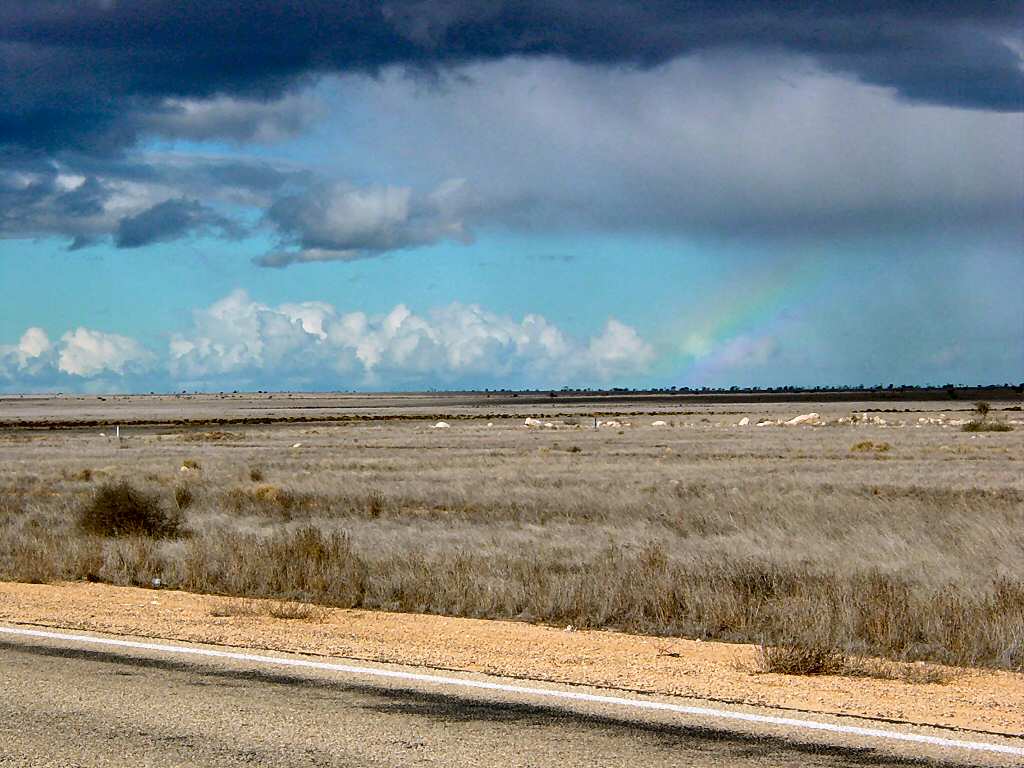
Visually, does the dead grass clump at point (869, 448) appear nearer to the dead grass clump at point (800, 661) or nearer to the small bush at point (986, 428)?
the small bush at point (986, 428)

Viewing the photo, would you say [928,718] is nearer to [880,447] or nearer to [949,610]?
[949,610]

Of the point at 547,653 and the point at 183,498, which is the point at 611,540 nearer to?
the point at 547,653

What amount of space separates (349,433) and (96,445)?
18607mm

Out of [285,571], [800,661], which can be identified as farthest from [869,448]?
[800,661]

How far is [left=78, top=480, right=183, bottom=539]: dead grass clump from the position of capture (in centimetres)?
2181

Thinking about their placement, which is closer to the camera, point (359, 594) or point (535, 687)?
point (535, 687)

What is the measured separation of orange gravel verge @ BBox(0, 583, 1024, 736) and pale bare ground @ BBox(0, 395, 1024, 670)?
782 millimetres

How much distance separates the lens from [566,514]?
26.2 meters

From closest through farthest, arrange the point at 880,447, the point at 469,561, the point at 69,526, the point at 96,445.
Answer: the point at 469,561, the point at 69,526, the point at 880,447, the point at 96,445

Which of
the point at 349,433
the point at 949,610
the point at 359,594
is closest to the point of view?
the point at 949,610

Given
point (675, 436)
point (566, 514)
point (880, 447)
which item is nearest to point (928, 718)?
point (566, 514)

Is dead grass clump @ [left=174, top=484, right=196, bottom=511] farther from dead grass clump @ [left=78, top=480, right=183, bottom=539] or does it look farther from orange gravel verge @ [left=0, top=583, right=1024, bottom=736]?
orange gravel verge @ [left=0, top=583, right=1024, bottom=736]

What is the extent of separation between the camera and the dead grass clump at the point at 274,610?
1271 centimetres

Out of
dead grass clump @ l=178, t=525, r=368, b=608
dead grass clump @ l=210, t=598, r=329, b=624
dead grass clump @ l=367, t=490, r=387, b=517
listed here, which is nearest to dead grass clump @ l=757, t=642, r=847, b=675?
dead grass clump @ l=210, t=598, r=329, b=624
